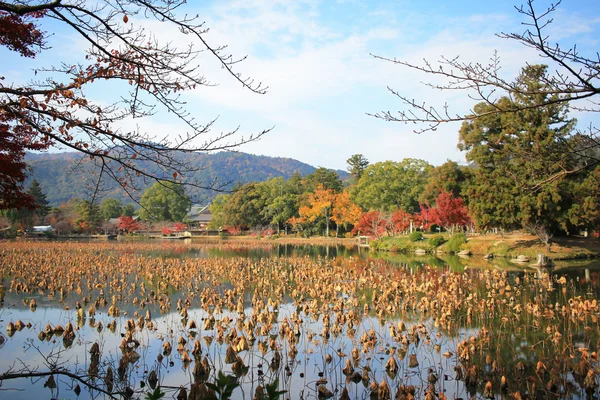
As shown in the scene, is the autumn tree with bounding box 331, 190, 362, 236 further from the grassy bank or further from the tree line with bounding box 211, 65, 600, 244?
the grassy bank

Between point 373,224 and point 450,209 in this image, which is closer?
point 450,209

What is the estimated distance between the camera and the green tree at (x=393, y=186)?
1754 inches

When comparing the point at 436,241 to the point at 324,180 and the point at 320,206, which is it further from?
the point at 324,180

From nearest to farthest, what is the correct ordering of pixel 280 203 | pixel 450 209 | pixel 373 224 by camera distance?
pixel 450 209 → pixel 373 224 → pixel 280 203

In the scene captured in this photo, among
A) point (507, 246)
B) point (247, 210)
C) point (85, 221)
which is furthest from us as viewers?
point (85, 221)

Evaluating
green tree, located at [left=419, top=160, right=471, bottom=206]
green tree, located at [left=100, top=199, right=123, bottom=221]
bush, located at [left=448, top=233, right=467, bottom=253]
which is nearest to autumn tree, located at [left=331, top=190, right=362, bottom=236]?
green tree, located at [left=419, top=160, right=471, bottom=206]

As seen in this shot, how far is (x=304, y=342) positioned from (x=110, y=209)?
70596 mm

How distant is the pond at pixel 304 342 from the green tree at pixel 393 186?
97.7ft

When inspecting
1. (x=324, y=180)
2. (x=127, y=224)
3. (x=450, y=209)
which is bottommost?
(x=127, y=224)

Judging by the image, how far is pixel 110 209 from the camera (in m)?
72.4

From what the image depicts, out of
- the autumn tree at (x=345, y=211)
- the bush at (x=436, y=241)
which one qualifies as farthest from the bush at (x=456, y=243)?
the autumn tree at (x=345, y=211)

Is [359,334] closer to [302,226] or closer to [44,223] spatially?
[302,226]

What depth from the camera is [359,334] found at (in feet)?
30.3

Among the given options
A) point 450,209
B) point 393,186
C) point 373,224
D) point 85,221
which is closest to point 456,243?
point 450,209
